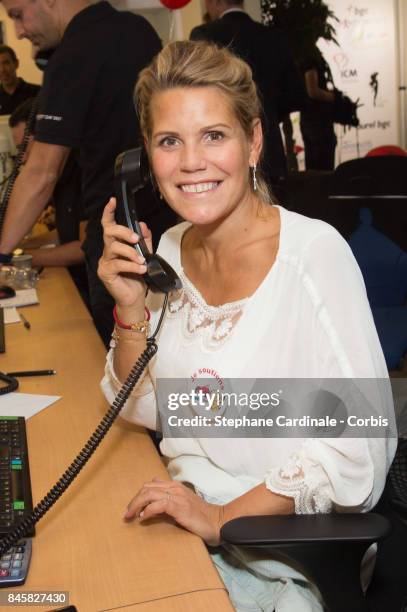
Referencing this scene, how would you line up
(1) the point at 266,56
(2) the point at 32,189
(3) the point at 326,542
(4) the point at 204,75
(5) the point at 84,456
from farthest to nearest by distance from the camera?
(1) the point at 266,56 → (2) the point at 32,189 → (4) the point at 204,75 → (5) the point at 84,456 → (3) the point at 326,542

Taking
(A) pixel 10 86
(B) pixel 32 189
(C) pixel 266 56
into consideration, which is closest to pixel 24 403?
(B) pixel 32 189

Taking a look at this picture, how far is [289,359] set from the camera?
1341 millimetres

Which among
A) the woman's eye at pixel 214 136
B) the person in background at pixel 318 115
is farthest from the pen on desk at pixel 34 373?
the person in background at pixel 318 115

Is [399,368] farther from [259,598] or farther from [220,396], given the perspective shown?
[259,598]

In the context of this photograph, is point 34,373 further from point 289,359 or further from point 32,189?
point 32,189

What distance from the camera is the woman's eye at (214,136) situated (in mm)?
1404

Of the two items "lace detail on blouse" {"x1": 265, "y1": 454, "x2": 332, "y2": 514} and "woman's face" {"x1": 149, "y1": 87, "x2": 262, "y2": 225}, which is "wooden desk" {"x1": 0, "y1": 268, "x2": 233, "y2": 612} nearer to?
"lace detail on blouse" {"x1": 265, "y1": 454, "x2": 332, "y2": 514}

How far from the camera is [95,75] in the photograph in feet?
7.50

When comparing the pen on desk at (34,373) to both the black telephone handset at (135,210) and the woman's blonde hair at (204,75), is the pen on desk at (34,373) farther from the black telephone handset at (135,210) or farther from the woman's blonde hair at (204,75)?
the woman's blonde hair at (204,75)

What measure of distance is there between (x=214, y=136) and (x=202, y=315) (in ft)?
1.06

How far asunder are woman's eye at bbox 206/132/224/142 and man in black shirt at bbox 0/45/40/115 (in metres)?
3.35

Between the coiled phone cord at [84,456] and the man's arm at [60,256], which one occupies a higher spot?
the coiled phone cord at [84,456]

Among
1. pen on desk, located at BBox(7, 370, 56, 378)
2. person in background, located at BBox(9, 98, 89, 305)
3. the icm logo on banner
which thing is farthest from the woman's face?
the icm logo on banner

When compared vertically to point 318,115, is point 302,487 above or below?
below
